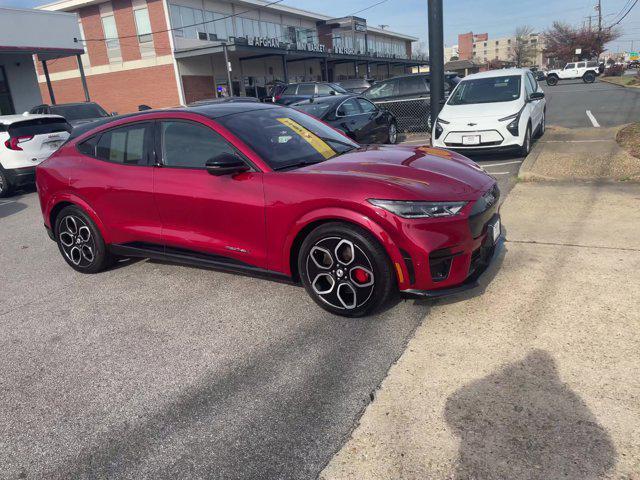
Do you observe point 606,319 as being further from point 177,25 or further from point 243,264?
point 177,25

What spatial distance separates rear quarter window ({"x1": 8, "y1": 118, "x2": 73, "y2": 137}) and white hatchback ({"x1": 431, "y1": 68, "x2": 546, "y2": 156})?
7821 millimetres

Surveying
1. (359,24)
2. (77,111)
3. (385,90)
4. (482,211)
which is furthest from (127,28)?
(482,211)

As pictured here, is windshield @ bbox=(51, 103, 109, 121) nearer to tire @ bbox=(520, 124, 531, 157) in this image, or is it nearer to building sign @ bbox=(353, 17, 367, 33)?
tire @ bbox=(520, 124, 531, 157)

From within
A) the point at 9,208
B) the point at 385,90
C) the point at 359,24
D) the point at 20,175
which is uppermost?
the point at 359,24

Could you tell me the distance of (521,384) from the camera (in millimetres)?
2773

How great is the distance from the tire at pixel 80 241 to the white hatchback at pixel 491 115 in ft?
21.0

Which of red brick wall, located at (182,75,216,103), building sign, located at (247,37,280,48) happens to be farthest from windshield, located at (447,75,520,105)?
red brick wall, located at (182,75,216,103)

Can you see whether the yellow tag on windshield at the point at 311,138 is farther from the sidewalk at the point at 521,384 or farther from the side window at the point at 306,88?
the side window at the point at 306,88

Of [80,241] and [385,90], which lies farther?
[385,90]

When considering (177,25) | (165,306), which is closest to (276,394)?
(165,306)

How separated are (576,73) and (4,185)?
156ft

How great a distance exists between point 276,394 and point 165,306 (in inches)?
68.7

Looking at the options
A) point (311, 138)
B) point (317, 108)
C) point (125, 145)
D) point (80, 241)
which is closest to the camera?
point (311, 138)

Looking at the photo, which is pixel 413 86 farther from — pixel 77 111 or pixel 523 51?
pixel 523 51
